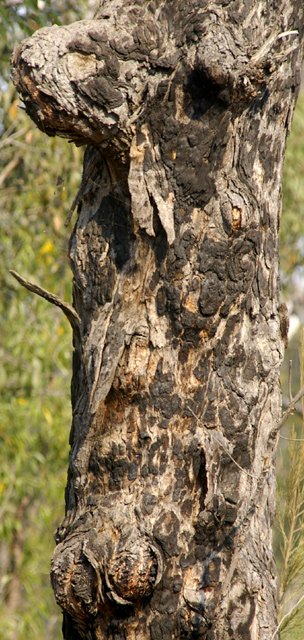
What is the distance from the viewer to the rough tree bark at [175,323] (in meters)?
0.93

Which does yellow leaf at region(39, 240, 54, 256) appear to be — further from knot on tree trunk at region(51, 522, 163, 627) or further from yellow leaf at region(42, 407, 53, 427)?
knot on tree trunk at region(51, 522, 163, 627)

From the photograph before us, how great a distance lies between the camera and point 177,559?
93 centimetres

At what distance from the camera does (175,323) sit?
38.5 inches

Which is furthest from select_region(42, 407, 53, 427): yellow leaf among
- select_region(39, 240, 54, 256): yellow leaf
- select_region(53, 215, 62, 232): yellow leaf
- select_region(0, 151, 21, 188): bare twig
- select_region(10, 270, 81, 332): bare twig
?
select_region(10, 270, 81, 332): bare twig

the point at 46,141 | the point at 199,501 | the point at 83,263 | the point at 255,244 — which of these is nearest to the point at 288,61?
the point at 255,244

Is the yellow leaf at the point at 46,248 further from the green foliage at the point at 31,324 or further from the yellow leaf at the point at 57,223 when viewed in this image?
the yellow leaf at the point at 57,223

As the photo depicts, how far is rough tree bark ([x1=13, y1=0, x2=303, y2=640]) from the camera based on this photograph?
0.93 m

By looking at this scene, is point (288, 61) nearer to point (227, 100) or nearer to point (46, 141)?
point (227, 100)

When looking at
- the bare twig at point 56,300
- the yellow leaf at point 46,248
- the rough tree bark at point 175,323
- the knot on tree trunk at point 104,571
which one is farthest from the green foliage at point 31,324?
the knot on tree trunk at point 104,571

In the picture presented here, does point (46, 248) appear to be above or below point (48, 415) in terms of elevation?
above

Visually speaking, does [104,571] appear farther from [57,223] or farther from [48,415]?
[57,223]

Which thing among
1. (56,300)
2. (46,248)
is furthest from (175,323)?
(46,248)

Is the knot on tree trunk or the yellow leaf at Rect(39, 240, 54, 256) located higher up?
the yellow leaf at Rect(39, 240, 54, 256)

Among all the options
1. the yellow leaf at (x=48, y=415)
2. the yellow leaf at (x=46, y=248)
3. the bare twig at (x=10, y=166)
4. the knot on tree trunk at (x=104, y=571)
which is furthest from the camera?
the bare twig at (x=10, y=166)
